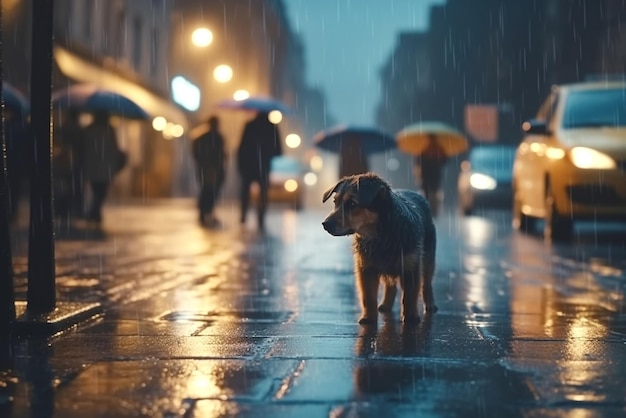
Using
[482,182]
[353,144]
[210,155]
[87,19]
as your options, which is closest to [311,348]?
[353,144]

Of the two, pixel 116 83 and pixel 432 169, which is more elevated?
pixel 116 83

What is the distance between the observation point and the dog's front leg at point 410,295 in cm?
553

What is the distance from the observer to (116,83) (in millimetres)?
31859

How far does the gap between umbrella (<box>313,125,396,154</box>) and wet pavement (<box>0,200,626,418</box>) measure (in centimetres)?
821

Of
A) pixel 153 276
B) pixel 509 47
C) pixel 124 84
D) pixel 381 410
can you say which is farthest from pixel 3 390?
pixel 509 47

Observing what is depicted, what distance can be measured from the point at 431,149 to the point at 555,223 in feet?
26.7

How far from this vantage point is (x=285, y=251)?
12.0m

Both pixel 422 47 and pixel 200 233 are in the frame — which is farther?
pixel 422 47

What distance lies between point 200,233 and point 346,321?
9.96m

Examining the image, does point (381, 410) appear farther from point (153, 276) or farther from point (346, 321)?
point (153, 276)

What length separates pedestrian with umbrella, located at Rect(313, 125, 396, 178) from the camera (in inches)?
684

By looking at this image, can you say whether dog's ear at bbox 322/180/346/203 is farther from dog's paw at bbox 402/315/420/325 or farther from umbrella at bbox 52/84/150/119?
umbrella at bbox 52/84/150/119

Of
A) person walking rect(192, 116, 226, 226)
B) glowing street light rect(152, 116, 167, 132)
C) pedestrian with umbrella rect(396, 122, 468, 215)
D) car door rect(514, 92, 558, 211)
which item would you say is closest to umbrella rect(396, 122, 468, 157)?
pedestrian with umbrella rect(396, 122, 468, 215)

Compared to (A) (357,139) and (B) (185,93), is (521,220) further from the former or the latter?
(B) (185,93)
